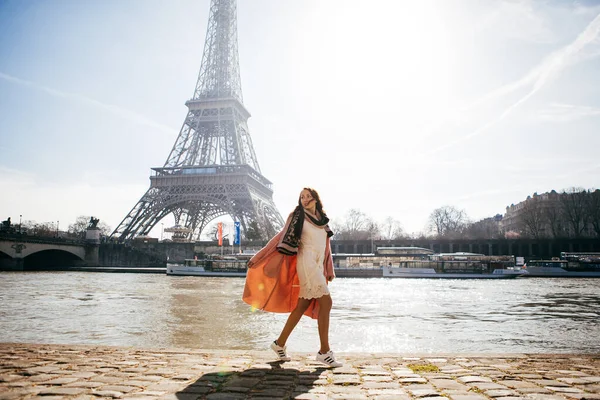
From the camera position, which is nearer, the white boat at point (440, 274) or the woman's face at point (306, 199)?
the woman's face at point (306, 199)

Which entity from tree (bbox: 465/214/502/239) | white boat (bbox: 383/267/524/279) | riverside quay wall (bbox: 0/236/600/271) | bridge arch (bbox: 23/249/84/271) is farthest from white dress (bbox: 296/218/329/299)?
tree (bbox: 465/214/502/239)

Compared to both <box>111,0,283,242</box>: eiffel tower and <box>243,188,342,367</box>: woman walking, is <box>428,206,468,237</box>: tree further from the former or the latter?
<box>243,188,342,367</box>: woman walking

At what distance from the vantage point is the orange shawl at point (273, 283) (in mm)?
5293

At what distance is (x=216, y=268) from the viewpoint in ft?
155

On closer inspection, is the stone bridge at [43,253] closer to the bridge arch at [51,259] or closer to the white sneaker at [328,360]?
the bridge arch at [51,259]

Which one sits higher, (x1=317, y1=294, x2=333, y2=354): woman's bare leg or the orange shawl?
the orange shawl

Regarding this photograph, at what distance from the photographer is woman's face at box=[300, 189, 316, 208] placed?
5.21 meters

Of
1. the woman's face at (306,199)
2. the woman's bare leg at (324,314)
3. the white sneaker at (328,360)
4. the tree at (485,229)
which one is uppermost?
the tree at (485,229)

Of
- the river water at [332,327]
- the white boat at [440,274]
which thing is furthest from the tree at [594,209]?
the river water at [332,327]

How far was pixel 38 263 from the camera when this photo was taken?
2293 inches

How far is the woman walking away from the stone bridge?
161 ft

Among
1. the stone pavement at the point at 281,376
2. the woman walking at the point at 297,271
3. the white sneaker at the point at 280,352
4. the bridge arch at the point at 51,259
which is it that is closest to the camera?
the stone pavement at the point at 281,376

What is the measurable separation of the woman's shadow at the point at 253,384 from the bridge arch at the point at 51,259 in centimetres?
6117

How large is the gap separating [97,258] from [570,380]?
65798 mm
